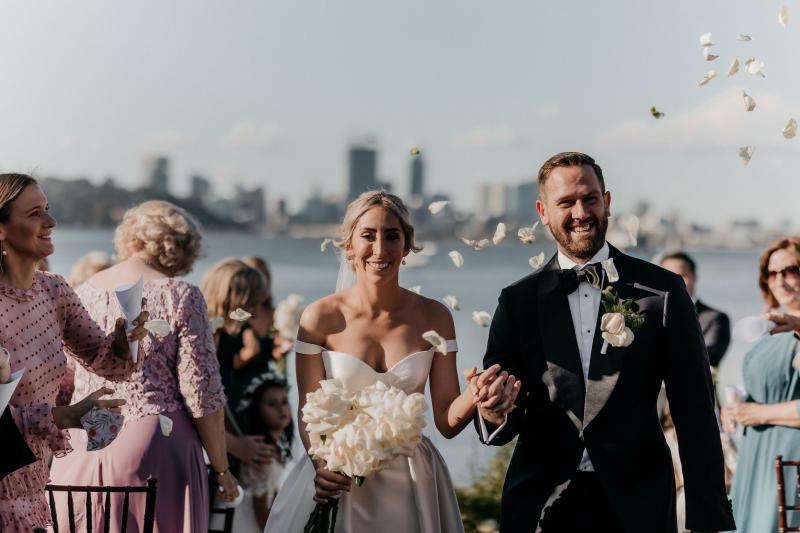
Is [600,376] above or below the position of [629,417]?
above

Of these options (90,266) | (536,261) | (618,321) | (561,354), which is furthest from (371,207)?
(90,266)

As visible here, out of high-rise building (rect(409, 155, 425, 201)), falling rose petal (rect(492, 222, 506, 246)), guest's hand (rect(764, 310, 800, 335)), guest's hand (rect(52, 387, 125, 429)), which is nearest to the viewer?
guest's hand (rect(52, 387, 125, 429))

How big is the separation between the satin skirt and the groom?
0.52 meters

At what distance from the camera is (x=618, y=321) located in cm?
395

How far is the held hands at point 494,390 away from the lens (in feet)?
12.6

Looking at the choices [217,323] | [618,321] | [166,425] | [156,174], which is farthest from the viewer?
[156,174]

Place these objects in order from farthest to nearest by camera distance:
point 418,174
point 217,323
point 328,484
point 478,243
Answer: point 418,174
point 217,323
point 478,243
point 328,484

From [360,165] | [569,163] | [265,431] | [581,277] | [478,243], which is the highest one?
[360,165]

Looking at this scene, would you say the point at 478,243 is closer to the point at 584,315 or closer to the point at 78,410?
the point at 584,315

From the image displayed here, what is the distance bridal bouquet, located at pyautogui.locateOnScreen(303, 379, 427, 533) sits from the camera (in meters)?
4.17

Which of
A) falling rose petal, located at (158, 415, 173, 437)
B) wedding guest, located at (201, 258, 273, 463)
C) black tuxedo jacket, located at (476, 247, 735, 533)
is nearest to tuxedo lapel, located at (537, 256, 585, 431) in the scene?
black tuxedo jacket, located at (476, 247, 735, 533)

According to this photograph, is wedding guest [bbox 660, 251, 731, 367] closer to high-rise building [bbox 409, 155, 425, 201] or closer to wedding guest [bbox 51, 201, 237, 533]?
wedding guest [bbox 51, 201, 237, 533]

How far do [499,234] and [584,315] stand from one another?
20.6 inches

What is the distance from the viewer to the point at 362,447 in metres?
4.16
